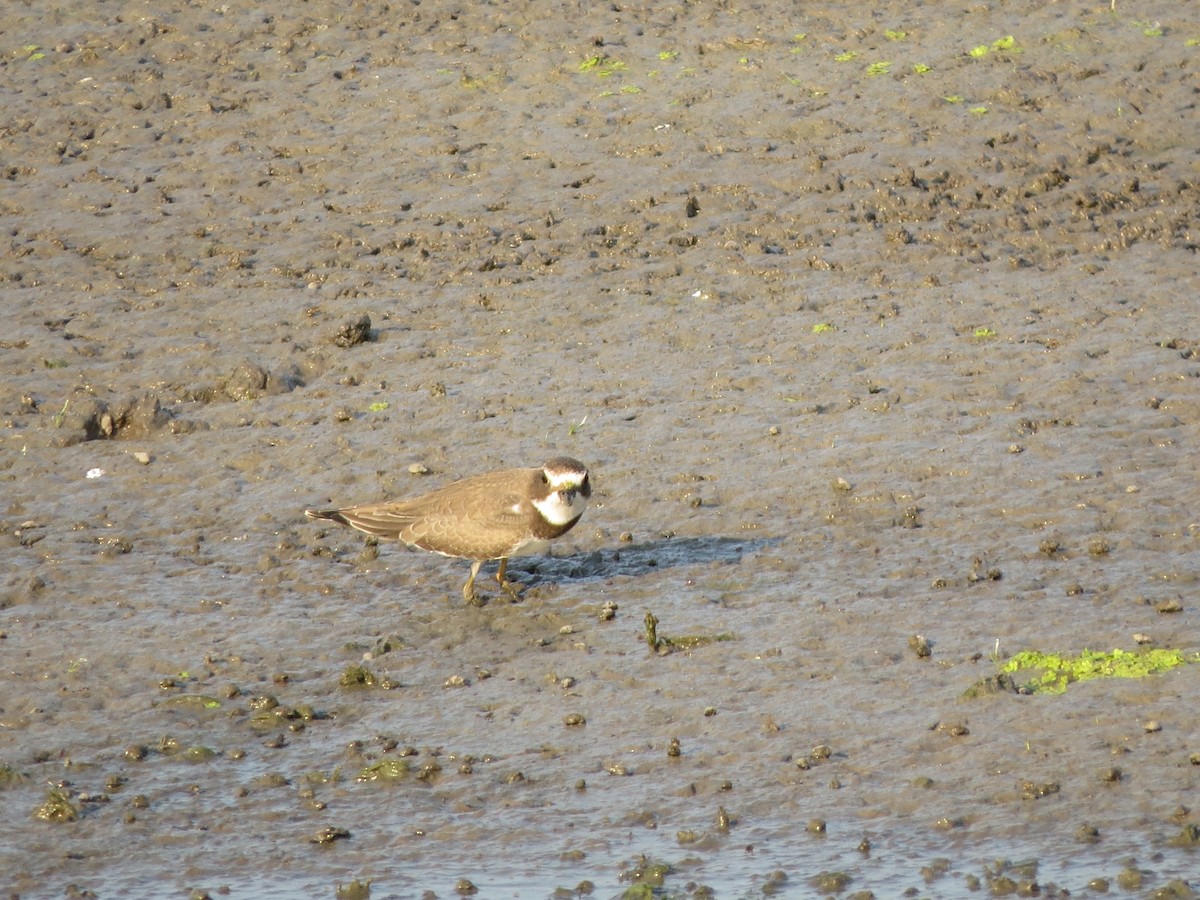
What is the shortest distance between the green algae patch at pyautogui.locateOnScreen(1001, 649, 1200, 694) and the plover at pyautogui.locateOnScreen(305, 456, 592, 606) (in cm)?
258

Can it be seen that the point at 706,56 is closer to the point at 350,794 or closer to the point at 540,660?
the point at 540,660

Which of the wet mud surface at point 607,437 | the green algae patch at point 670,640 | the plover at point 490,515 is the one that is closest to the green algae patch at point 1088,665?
the wet mud surface at point 607,437

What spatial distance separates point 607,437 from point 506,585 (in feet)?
6.33

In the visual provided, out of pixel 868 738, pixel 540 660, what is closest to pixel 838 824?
pixel 868 738

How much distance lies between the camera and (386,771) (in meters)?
7.92

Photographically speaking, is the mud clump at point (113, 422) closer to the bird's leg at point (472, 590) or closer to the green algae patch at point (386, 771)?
the bird's leg at point (472, 590)

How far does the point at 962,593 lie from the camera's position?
9234mm

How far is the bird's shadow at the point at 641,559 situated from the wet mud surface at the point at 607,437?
4 cm

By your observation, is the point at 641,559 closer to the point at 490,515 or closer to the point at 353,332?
the point at 490,515

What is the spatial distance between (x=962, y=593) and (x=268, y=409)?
17.4 ft

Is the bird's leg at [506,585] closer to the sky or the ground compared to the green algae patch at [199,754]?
closer to the ground

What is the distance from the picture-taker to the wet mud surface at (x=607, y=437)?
7.59m

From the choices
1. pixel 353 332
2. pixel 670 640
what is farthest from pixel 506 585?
pixel 353 332

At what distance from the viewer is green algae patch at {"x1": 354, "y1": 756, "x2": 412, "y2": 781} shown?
25.9ft
